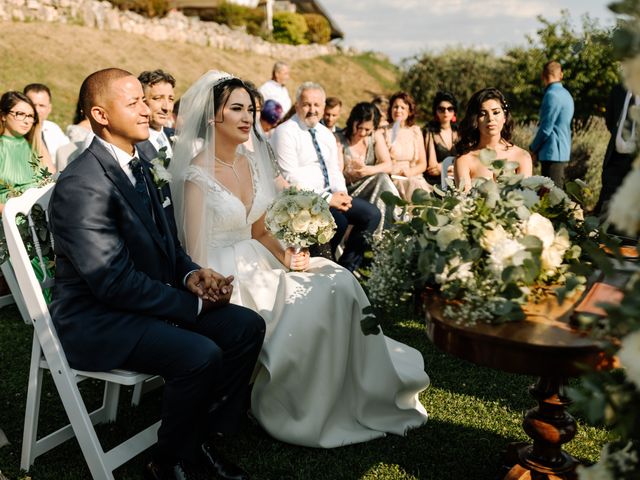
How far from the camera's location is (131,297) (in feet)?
9.70

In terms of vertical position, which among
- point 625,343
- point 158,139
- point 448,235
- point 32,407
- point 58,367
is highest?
point 625,343

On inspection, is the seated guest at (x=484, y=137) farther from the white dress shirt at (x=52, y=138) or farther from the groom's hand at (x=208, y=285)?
the white dress shirt at (x=52, y=138)

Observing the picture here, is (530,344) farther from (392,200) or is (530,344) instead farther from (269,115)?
(269,115)

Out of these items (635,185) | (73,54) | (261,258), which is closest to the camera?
(635,185)

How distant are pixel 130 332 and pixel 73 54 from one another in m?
20.1

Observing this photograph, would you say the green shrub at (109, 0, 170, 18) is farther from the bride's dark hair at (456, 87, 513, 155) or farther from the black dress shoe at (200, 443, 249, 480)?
the black dress shoe at (200, 443, 249, 480)

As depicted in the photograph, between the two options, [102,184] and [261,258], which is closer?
[102,184]

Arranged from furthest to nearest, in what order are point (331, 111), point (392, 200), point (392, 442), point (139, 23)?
point (139, 23) < point (331, 111) < point (392, 442) < point (392, 200)

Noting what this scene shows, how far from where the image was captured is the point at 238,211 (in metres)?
4.08

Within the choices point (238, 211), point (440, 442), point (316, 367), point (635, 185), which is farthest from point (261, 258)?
point (635, 185)

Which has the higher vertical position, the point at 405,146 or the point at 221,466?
the point at 405,146

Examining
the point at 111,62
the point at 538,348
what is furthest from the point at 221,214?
the point at 111,62

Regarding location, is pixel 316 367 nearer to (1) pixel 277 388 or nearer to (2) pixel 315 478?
(1) pixel 277 388

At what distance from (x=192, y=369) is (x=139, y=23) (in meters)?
26.9
